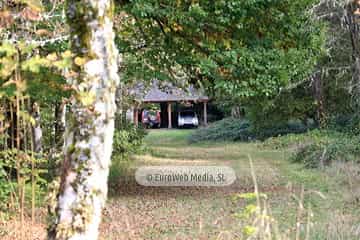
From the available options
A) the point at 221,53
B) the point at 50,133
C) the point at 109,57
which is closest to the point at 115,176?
the point at 50,133

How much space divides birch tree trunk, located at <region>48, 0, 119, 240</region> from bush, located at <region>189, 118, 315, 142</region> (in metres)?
25.4

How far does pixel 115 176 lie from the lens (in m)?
14.9

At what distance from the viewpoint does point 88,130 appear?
3008 mm

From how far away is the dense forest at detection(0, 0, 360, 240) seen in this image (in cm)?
301

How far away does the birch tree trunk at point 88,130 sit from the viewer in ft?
9.77

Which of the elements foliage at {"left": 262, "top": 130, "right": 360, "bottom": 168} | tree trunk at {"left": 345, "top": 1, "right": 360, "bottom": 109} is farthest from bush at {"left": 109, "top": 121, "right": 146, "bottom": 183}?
tree trunk at {"left": 345, "top": 1, "right": 360, "bottom": 109}

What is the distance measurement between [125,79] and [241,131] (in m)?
20.8

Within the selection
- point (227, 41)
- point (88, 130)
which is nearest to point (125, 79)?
point (227, 41)

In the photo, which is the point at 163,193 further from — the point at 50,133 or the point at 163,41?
the point at 50,133

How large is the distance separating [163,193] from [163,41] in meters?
3.33

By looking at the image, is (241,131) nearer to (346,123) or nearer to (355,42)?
(346,123)

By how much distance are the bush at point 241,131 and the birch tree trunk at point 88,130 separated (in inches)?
1001
